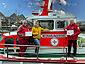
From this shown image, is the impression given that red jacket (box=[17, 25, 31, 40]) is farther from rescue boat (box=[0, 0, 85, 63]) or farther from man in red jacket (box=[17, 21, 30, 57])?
rescue boat (box=[0, 0, 85, 63])

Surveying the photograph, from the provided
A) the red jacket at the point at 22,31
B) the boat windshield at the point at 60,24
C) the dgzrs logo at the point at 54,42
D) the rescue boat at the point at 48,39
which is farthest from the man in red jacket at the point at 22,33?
the boat windshield at the point at 60,24

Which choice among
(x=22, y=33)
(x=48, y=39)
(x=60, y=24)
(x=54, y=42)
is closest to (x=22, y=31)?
(x=22, y=33)

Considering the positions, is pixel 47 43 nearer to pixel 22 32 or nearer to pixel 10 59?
pixel 22 32

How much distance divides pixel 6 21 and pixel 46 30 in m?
31.9

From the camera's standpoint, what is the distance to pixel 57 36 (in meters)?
3.98

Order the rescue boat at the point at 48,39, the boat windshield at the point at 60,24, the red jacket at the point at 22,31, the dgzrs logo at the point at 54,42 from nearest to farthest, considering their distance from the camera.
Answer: the red jacket at the point at 22,31 → the rescue boat at the point at 48,39 → the dgzrs logo at the point at 54,42 → the boat windshield at the point at 60,24

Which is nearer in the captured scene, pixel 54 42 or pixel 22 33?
pixel 22 33

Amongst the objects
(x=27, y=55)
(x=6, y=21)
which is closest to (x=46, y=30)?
(x=27, y=55)

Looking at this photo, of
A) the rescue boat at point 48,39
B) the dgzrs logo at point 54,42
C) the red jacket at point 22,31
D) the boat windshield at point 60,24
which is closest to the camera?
the red jacket at point 22,31

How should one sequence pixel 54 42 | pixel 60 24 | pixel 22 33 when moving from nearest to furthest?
1. pixel 22 33
2. pixel 54 42
3. pixel 60 24

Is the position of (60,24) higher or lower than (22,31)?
higher

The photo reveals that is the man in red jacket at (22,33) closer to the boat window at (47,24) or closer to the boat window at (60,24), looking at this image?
the boat window at (47,24)

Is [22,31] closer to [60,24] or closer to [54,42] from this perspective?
[54,42]

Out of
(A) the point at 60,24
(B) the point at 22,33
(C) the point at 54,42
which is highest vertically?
(A) the point at 60,24
